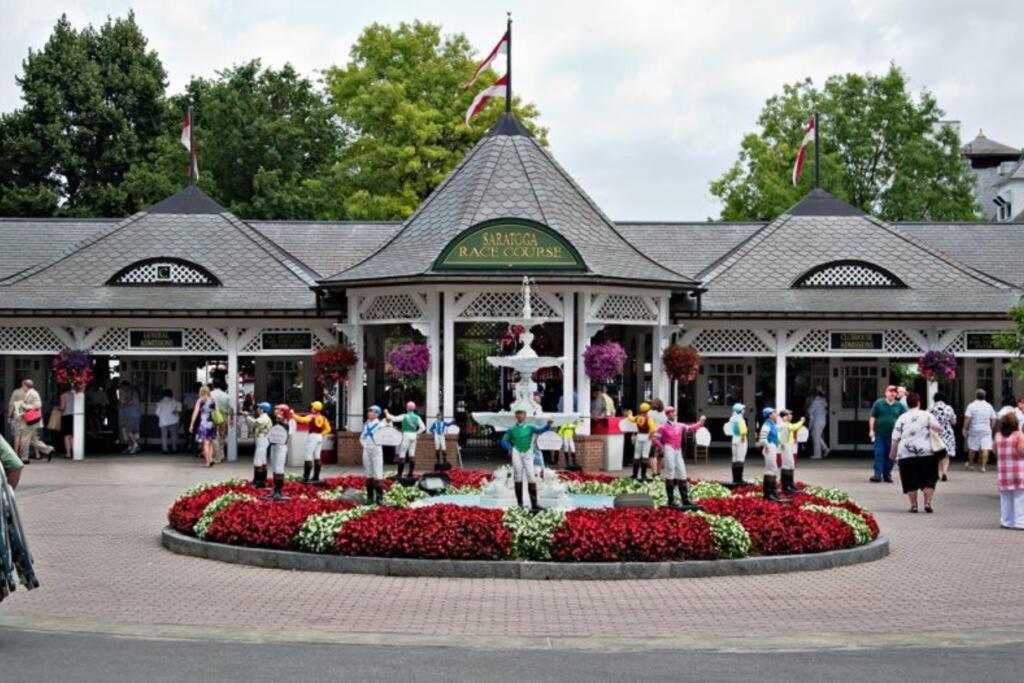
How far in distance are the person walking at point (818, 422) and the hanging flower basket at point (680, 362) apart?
3992 millimetres

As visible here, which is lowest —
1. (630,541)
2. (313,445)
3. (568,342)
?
(630,541)

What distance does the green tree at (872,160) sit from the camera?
51.1 meters

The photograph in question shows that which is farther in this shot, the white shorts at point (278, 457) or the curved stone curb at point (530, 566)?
the white shorts at point (278, 457)

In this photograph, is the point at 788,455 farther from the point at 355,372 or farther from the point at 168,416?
the point at 168,416

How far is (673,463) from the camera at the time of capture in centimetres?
1717

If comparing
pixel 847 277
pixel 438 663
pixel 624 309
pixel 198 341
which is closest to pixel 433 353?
pixel 624 309

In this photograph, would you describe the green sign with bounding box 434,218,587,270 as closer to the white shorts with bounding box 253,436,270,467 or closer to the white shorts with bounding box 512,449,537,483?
the white shorts with bounding box 253,436,270,467

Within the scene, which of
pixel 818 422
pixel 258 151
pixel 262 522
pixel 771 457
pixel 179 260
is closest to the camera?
pixel 262 522

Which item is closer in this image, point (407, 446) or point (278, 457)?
point (278, 457)

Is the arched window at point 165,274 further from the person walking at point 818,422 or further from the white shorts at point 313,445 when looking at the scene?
the person walking at point 818,422

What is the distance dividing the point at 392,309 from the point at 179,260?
5.24 metres

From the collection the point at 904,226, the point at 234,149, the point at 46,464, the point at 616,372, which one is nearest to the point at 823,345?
the point at 616,372

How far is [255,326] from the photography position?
29547 mm

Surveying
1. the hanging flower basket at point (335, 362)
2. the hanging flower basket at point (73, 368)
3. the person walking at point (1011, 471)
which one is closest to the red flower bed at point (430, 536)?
the person walking at point (1011, 471)
